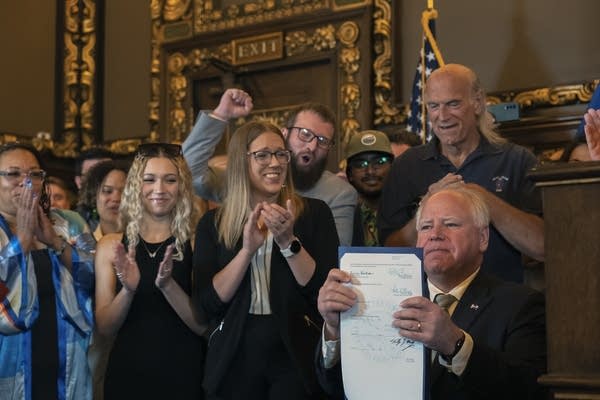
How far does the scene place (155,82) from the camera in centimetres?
782

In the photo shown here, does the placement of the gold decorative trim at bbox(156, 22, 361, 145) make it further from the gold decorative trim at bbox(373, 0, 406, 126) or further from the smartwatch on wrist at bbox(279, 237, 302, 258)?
the smartwatch on wrist at bbox(279, 237, 302, 258)

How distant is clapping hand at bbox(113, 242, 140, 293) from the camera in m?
2.95

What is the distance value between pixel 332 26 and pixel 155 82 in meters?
1.86

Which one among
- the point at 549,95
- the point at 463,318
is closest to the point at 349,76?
the point at 549,95

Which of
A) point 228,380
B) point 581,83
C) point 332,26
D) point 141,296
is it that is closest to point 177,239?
point 141,296

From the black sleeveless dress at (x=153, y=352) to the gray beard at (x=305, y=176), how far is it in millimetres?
658

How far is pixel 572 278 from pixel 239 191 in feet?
5.07

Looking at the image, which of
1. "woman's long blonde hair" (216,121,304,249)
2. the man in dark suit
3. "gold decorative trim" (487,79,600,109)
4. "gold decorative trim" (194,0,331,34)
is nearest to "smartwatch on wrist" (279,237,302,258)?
"woman's long blonde hair" (216,121,304,249)

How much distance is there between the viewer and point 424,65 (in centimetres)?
565

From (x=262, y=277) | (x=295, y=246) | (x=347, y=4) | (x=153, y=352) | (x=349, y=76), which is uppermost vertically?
(x=347, y=4)

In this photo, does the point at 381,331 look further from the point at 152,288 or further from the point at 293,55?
the point at 293,55

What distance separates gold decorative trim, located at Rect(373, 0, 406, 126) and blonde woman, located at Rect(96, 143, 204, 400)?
345 centimetres

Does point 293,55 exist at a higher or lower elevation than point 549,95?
higher

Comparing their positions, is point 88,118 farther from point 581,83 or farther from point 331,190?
point 331,190
